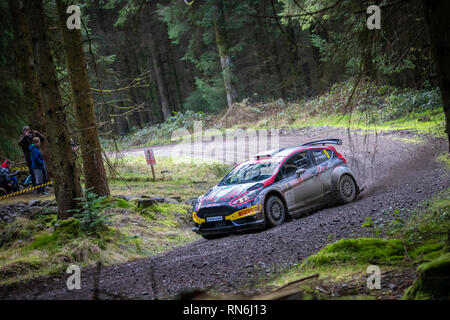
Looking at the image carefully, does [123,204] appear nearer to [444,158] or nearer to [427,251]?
[427,251]

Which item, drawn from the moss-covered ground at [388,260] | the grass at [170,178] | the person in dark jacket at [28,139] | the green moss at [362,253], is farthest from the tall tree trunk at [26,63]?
the green moss at [362,253]

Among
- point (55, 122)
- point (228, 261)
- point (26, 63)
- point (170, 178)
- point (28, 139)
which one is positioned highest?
point (26, 63)

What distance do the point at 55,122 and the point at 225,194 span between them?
157 inches

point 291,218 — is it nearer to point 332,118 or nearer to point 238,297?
point 238,297

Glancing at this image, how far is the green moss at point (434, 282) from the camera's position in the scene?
135 inches

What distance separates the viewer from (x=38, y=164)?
14.3 metres

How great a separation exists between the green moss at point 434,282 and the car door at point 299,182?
645 cm

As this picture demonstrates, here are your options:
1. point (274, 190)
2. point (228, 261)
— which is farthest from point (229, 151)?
point (228, 261)

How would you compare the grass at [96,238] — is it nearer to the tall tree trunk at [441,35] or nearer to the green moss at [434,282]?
the green moss at [434,282]

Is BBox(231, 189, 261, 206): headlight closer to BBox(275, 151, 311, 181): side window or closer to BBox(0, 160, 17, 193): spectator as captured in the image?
BBox(275, 151, 311, 181): side window

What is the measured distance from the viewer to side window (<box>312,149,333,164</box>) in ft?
36.9

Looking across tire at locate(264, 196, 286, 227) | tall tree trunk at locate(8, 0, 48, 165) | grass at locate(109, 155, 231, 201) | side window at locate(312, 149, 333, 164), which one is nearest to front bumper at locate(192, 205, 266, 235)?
tire at locate(264, 196, 286, 227)

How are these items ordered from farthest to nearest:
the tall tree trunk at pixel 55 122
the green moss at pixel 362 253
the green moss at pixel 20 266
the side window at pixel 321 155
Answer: the side window at pixel 321 155 < the tall tree trunk at pixel 55 122 < the green moss at pixel 20 266 < the green moss at pixel 362 253

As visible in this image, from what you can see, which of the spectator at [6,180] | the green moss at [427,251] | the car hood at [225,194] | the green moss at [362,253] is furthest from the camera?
the spectator at [6,180]
